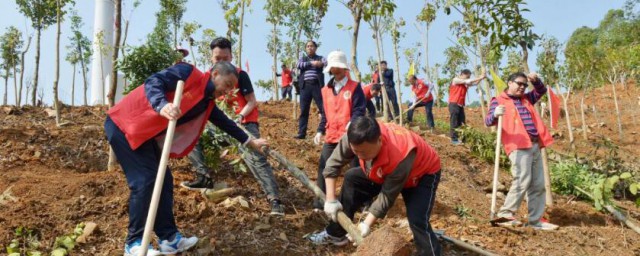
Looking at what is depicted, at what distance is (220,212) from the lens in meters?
3.73

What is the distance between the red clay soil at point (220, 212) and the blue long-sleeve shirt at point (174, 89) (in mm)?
774

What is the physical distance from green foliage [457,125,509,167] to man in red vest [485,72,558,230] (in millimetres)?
3090

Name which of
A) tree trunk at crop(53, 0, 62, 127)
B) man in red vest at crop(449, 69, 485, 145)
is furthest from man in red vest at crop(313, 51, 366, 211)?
tree trunk at crop(53, 0, 62, 127)

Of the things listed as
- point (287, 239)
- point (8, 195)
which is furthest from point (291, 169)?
point (8, 195)

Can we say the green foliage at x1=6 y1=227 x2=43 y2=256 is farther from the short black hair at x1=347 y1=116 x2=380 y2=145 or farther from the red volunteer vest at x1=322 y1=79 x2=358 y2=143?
the red volunteer vest at x1=322 y1=79 x2=358 y2=143

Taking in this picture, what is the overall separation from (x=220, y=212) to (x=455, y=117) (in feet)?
20.2

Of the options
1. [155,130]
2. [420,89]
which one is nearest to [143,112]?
[155,130]

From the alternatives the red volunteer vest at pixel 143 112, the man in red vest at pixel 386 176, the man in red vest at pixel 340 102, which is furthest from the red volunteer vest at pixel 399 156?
the red volunteer vest at pixel 143 112

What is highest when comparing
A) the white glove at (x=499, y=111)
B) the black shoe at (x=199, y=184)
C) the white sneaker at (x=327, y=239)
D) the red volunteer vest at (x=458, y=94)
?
the red volunteer vest at (x=458, y=94)

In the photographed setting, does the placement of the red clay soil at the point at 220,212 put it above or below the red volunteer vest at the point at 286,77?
below

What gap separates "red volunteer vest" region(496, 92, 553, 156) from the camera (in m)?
4.59

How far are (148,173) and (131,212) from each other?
242 mm

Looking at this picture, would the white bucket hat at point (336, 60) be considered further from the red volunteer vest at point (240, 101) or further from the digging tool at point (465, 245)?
the digging tool at point (465, 245)

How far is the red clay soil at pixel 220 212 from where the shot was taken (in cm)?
335
